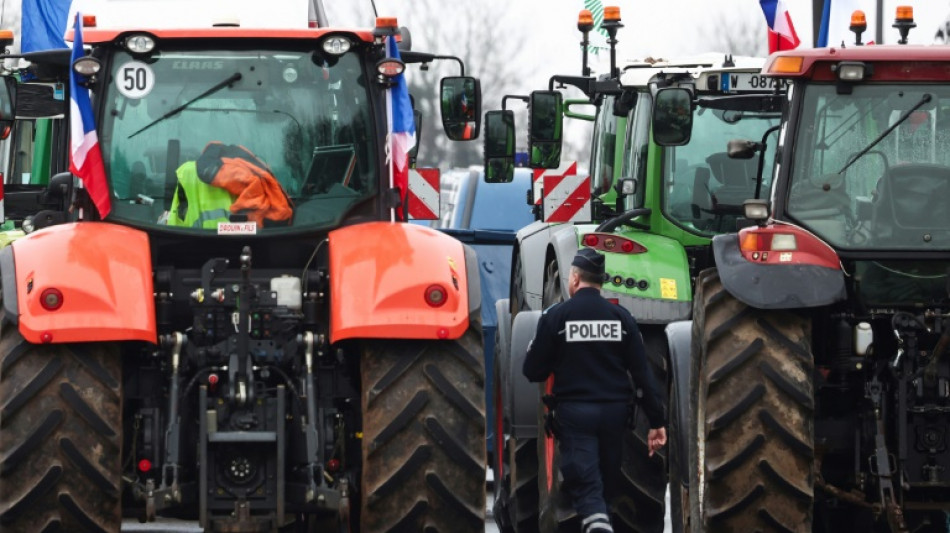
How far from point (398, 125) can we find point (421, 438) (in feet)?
5.87

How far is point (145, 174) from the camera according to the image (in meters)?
10.2

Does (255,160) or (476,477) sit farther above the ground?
(255,160)

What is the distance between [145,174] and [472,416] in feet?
6.74

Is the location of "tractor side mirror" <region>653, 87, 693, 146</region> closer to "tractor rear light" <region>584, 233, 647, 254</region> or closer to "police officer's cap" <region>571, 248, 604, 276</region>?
"tractor rear light" <region>584, 233, 647, 254</region>

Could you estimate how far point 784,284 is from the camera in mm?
9266

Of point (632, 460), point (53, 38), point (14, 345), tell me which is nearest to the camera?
point (14, 345)

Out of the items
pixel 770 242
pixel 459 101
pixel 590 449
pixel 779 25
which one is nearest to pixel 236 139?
pixel 459 101

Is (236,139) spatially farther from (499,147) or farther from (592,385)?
(499,147)

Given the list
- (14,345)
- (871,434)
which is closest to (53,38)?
(14,345)

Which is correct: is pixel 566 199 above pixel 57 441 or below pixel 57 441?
below

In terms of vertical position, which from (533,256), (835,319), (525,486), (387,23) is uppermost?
(387,23)

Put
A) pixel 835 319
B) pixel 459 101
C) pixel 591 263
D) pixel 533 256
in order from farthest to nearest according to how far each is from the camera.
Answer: pixel 533 256, pixel 459 101, pixel 591 263, pixel 835 319

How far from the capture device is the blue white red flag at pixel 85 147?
1004 centimetres

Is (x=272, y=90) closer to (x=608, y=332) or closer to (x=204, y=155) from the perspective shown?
(x=204, y=155)
